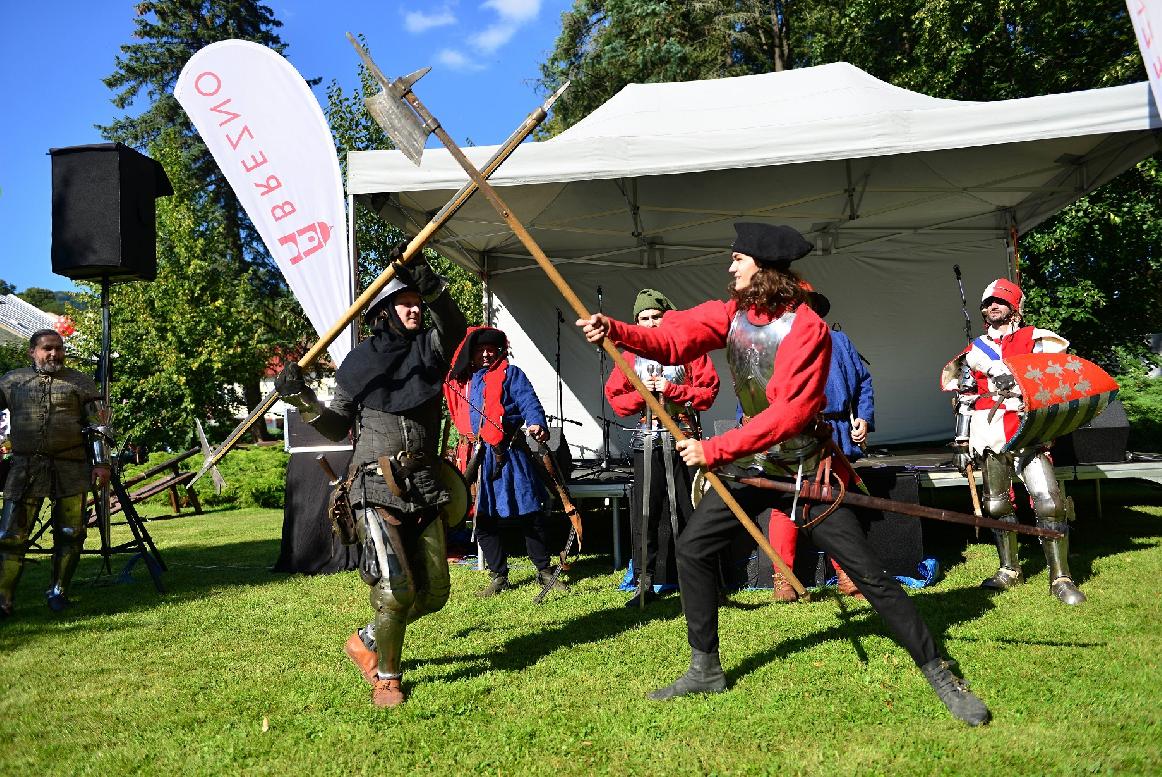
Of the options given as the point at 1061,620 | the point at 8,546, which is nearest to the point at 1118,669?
the point at 1061,620

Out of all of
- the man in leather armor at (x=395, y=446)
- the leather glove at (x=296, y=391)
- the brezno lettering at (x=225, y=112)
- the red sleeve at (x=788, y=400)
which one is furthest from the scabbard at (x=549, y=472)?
the brezno lettering at (x=225, y=112)

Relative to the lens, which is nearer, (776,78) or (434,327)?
(434,327)

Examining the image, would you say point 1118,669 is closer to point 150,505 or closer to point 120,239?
point 120,239

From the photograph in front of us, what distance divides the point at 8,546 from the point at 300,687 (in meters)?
2.91

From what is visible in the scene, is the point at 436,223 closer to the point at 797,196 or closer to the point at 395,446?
the point at 395,446

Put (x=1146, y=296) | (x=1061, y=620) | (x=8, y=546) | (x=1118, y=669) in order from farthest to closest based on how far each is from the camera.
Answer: (x=1146, y=296) < (x=8, y=546) < (x=1061, y=620) < (x=1118, y=669)

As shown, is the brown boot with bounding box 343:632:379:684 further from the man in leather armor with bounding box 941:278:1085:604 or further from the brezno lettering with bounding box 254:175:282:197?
the brezno lettering with bounding box 254:175:282:197

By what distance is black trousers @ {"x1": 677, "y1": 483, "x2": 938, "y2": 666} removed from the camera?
2.97 meters

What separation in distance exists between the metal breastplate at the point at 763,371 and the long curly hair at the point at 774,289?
56 mm

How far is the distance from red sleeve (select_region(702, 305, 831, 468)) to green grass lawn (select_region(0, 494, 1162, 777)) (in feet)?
3.28

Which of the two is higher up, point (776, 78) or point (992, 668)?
point (776, 78)

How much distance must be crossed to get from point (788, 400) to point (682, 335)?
0.51 meters

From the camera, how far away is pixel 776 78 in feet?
25.8

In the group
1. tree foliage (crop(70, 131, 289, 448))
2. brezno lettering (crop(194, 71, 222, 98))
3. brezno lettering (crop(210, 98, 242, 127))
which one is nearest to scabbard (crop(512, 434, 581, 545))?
brezno lettering (crop(210, 98, 242, 127))
